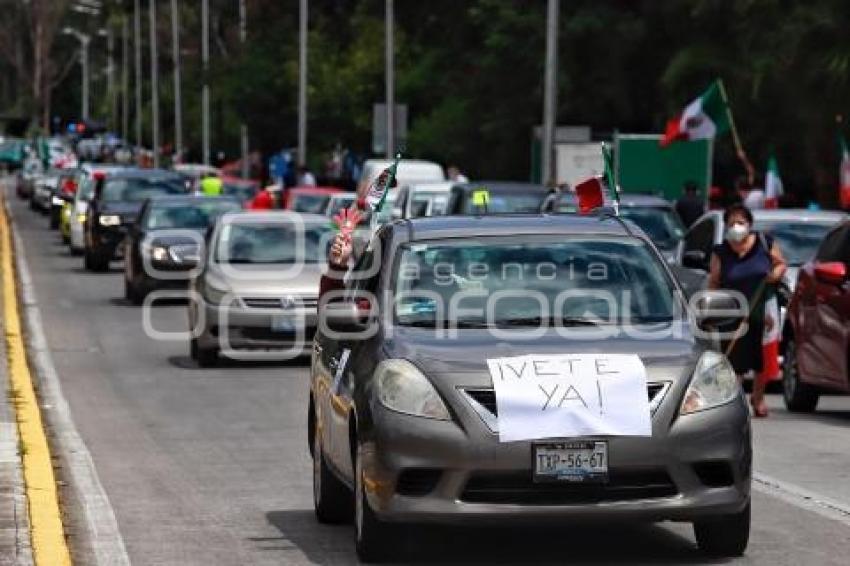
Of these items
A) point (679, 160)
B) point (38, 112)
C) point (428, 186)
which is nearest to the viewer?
point (428, 186)

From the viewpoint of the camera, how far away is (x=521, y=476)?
34.0 feet

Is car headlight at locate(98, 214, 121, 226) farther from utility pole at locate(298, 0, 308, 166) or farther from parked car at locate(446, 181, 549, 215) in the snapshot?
utility pole at locate(298, 0, 308, 166)

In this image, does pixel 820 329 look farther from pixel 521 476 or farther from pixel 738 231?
pixel 521 476

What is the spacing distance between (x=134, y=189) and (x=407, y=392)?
36.3m

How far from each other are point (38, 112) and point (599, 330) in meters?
182

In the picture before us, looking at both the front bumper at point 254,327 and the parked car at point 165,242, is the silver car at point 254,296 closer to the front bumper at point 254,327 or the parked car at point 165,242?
the front bumper at point 254,327

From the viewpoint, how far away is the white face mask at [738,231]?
1947cm

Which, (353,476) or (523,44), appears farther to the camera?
(523,44)

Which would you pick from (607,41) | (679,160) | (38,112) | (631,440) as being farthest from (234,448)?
(38,112)

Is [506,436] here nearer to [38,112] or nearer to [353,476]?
[353,476]

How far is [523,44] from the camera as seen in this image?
5888cm

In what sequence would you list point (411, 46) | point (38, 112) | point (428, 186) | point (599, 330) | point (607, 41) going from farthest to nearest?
point (38, 112), point (411, 46), point (607, 41), point (428, 186), point (599, 330)

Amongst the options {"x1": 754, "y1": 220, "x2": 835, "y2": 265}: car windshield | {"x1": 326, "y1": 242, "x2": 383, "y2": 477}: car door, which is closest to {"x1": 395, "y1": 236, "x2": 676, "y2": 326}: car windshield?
{"x1": 326, "y1": 242, "x2": 383, "y2": 477}: car door

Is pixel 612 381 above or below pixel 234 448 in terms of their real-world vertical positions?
above
